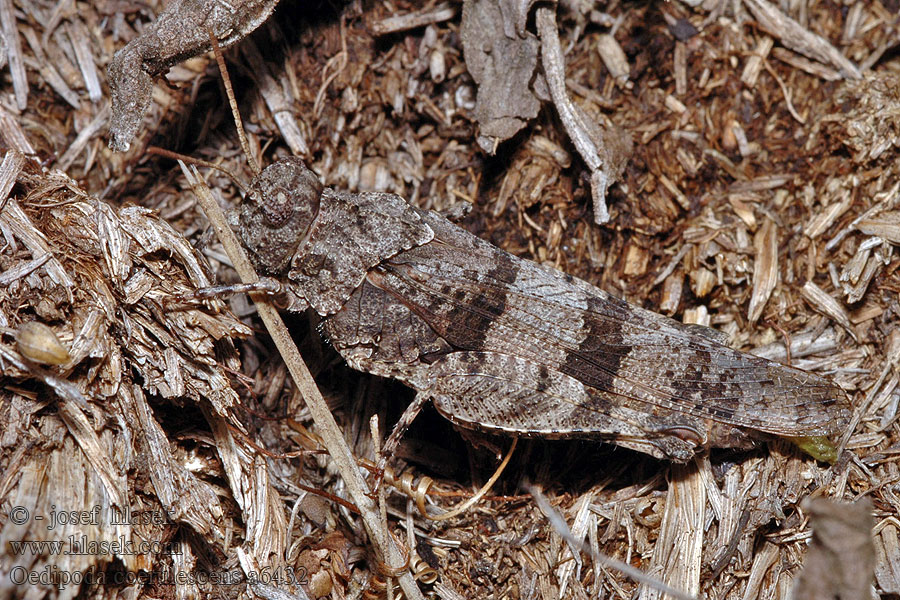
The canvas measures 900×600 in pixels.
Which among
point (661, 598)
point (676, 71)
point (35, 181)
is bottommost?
point (661, 598)

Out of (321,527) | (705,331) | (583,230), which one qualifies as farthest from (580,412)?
(321,527)

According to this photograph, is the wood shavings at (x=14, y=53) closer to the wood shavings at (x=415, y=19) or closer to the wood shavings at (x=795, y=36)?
the wood shavings at (x=415, y=19)

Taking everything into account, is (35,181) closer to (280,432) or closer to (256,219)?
(256,219)

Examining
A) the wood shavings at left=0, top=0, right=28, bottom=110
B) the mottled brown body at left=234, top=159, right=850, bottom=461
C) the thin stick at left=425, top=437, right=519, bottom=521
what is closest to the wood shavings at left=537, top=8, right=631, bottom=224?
the mottled brown body at left=234, top=159, right=850, bottom=461

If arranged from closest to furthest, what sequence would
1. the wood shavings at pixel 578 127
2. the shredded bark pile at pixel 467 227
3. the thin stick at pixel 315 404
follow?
the shredded bark pile at pixel 467 227, the thin stick at pixel 315 404, the wood shavings at pixel 578 127

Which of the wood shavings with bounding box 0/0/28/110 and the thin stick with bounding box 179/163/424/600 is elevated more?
the wood shavings with bounding box 0/0/28/110

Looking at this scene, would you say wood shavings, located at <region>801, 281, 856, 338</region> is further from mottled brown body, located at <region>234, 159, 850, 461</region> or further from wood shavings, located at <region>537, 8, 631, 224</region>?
wood shavings, located at <region>537, 8, 631, 224</region>

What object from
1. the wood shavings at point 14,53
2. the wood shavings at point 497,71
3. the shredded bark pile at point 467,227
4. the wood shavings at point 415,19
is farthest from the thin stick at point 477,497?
the wood shavings at point 14,53
